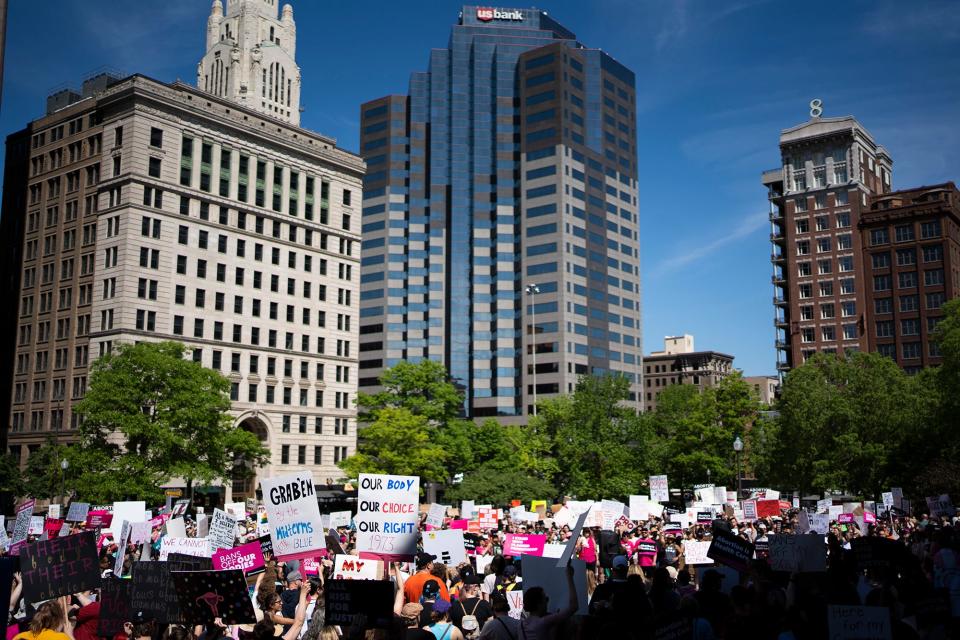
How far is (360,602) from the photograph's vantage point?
424 inches

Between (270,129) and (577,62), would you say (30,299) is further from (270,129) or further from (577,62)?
(577,62)

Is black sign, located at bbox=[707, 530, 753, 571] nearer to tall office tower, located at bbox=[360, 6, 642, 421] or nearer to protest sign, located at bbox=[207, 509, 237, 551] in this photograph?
protest sign, located at bbox=[207, 509, 237, 551]

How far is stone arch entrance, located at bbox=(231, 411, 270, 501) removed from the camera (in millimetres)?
87000

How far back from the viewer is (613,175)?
148750 mm

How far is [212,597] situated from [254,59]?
146 metres

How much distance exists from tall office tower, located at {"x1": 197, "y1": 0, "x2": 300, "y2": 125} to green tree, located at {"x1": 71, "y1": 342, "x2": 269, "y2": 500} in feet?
290

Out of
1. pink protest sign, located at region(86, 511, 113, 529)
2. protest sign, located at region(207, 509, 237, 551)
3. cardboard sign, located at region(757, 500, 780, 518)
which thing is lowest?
pink protest sign, located at region(86, 511, 113, 529)

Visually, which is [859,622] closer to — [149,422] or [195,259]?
[149,422]

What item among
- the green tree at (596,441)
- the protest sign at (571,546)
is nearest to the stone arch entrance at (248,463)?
the green tree at (596,441)

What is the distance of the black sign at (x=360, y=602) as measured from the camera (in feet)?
35.3

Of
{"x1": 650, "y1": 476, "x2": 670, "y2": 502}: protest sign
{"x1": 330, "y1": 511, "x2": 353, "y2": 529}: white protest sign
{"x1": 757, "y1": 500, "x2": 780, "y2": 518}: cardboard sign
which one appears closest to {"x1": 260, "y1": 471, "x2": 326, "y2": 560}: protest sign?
{"x1": 330, "y1": 511, "x2": 353, "y2": 529}: white protest sign

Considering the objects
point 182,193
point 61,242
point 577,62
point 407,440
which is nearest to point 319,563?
point 407,440

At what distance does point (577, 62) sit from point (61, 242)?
85.3 m

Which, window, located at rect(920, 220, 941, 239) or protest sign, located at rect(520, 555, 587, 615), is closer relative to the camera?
protest sign, located at rect(520, 555, 587, 615)
